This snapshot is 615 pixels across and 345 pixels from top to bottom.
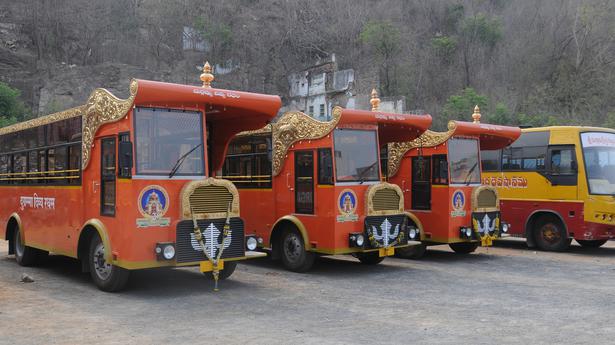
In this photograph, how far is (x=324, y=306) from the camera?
8.03m

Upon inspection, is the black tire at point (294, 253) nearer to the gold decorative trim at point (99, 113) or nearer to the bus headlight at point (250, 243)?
the bus headlight at point (250, 243)

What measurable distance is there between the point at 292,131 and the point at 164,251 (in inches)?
161

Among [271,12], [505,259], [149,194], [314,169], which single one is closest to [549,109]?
[271,12]

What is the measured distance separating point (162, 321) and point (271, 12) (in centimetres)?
5308

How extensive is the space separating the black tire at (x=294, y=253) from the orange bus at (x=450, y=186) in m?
3.11

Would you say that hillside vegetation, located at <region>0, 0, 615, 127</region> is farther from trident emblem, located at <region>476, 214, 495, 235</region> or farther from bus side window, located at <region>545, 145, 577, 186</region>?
trident emblem, located at <region>476, 214, 495, 235</region>

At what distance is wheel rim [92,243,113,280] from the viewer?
8.83m

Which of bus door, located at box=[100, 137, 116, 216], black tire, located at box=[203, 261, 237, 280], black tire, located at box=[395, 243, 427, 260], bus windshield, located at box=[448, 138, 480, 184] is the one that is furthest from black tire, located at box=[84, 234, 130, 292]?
bus windshield, located at box=[448, 138, 480, 184]

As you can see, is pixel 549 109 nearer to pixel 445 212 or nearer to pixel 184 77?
pixel 184 77

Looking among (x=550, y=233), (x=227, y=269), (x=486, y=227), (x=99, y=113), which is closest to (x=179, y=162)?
(x=99, y=113)

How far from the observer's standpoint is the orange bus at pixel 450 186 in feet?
41.5

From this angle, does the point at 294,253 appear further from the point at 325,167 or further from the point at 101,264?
the point at 101,264

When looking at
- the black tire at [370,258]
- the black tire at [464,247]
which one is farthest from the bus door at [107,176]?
the black tire at [464,247]

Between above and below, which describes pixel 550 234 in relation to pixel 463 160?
below
